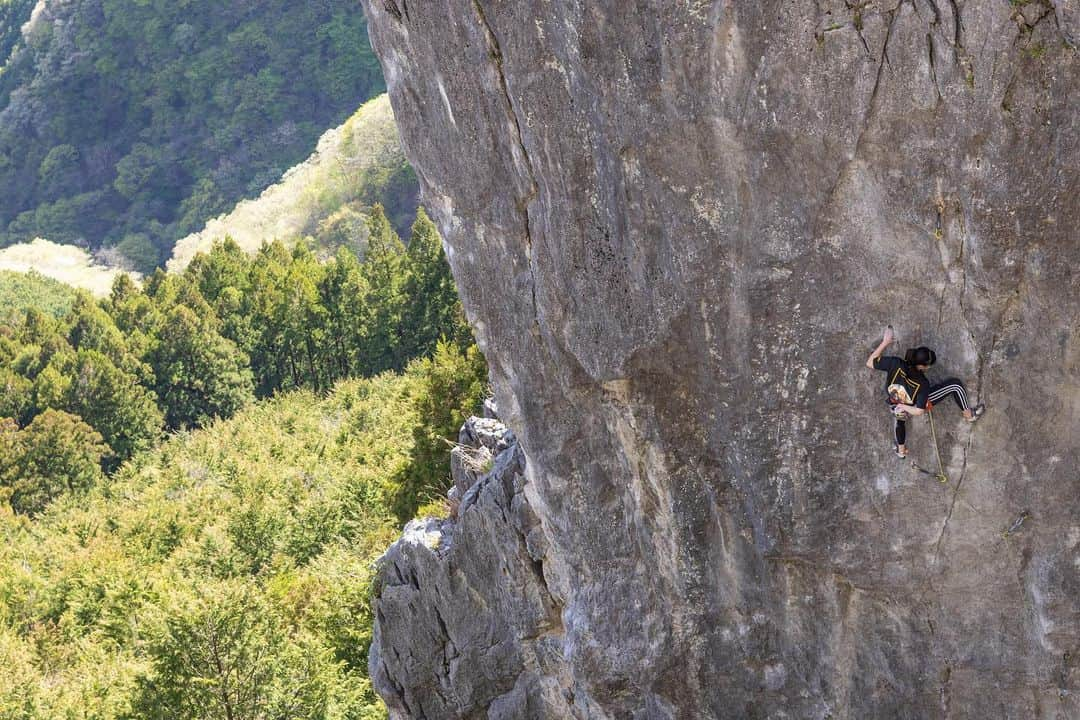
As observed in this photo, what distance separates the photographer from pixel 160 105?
154500 millimetres

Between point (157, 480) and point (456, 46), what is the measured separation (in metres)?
51.3

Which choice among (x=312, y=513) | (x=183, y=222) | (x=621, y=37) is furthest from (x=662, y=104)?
(x=183, y=222)

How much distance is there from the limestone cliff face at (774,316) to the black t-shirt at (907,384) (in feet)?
1.28

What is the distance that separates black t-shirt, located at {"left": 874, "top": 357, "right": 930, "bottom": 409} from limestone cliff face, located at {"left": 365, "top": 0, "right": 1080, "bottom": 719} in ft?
1.28

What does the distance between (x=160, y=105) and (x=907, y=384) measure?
6228 inches

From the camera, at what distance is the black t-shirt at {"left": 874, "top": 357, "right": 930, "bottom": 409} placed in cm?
1091

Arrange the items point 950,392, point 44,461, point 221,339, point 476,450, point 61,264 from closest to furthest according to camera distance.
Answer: point 950,392
point 476,450
point 44,461
point 221,339
point 61,264

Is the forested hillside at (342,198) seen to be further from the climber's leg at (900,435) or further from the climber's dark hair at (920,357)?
the climber's dark hair at (920,357)

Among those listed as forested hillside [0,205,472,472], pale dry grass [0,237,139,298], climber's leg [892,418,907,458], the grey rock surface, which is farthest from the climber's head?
pale dry grass [0,237,139,298]

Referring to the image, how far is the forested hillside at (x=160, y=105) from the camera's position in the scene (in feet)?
471

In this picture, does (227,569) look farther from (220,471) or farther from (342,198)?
(342,198)

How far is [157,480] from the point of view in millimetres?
58938

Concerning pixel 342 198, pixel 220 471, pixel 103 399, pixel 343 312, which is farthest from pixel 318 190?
pixel 220 471

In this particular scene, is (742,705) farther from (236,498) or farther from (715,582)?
(236,498)
